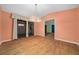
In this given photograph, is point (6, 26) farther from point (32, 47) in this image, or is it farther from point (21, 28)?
point (32, 47)

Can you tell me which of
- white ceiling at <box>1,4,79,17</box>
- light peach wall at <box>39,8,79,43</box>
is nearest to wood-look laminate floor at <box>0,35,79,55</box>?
light peach wall at <box>39,8,79,43</box>

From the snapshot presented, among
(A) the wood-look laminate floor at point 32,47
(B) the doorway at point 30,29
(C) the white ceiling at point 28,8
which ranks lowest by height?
(A) the wood-look laminate floor at point 32,47

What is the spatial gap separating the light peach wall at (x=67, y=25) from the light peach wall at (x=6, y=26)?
116cm

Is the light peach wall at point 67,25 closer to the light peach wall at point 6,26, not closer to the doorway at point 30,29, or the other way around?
the doorway at point 30,29

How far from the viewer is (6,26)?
285cm

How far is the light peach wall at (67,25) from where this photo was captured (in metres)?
2.98

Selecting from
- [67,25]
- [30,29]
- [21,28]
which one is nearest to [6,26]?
[21,28]

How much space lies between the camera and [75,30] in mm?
2957

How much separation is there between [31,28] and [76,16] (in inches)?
57.8

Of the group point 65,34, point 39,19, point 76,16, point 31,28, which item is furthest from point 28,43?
point 76,16

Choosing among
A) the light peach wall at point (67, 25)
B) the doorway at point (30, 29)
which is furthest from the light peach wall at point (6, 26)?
the light peach wall at point (67, 25)

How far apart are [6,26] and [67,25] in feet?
6.08

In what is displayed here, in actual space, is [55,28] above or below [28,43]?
above
